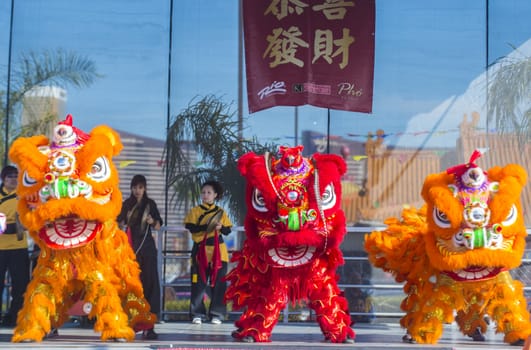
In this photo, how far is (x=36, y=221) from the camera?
620 cm

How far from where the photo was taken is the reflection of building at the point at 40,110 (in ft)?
28.5

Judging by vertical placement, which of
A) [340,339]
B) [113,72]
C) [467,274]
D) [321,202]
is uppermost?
[113,72]

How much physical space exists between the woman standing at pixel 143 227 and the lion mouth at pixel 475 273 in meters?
2.27

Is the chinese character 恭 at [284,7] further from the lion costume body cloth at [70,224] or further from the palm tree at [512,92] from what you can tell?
the lion costume body cloth at [70,224]

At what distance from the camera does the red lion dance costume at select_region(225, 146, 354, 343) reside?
6.30 m

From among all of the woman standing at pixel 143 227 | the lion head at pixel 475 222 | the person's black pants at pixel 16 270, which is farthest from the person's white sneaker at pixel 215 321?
the lion head at pixel 475 222

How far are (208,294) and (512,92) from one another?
10.1 feet

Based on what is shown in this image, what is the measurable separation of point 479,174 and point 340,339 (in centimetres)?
136

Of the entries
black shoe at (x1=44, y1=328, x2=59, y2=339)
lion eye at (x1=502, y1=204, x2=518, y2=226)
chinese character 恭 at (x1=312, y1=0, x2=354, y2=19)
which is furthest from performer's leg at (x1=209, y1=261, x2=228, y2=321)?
lion eye at (x1=502, y1=204, x2=518, y2=226)

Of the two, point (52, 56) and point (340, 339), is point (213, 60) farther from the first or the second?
point (340, 339)

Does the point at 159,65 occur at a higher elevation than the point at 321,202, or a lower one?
higher

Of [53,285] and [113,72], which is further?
[113,72]

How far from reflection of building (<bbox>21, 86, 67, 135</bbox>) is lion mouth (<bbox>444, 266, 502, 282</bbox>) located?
155 inches

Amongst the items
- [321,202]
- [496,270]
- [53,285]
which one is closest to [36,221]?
[53,285]
